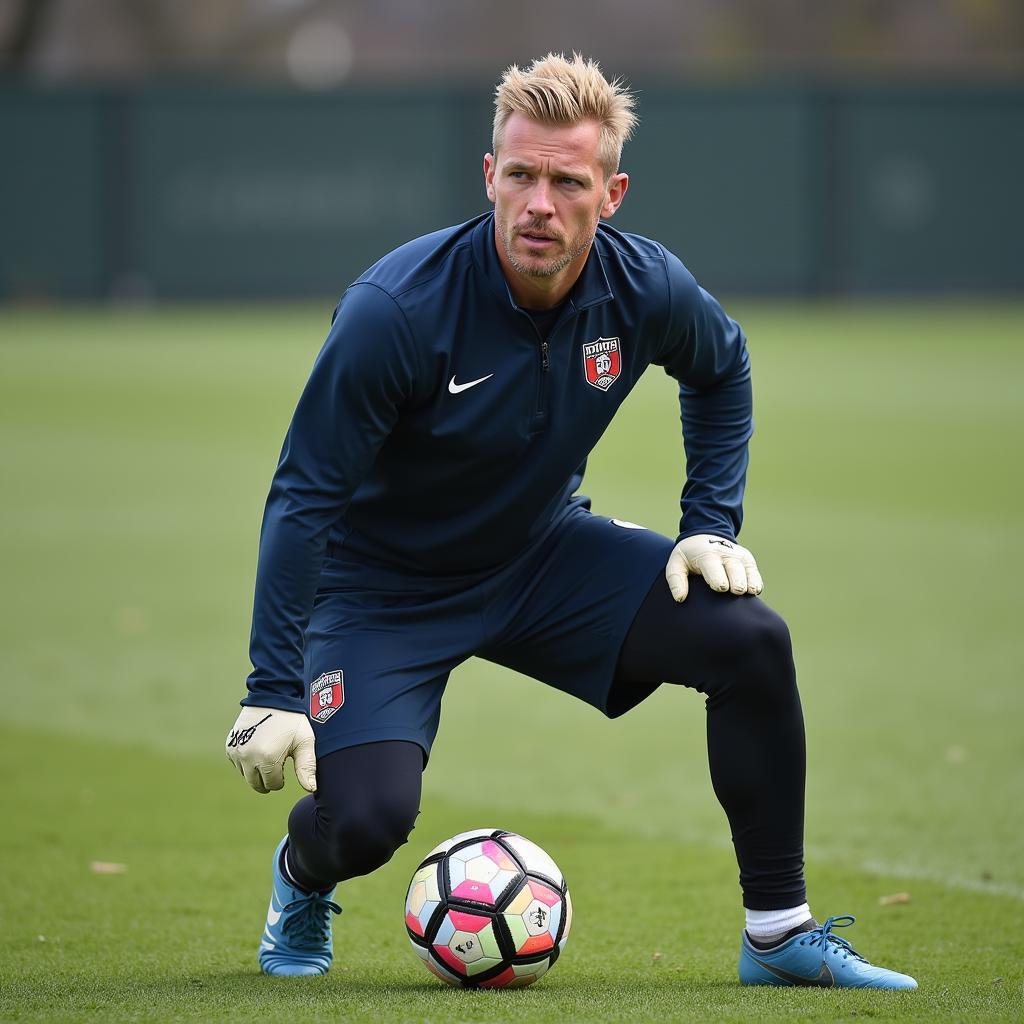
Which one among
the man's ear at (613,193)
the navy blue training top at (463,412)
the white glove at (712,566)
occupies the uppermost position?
the man's ear at (613,193)

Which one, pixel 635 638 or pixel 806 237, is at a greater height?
pixel 806 237

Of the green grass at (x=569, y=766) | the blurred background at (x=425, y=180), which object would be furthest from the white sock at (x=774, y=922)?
the blurred background at (x=425, y=180)

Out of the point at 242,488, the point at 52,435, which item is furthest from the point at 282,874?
the point at 52,435

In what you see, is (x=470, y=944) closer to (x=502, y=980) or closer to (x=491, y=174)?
(x=502, y=980)

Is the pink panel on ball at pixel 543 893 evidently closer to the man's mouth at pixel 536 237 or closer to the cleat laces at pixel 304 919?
the cleat laces at pixel 304 919

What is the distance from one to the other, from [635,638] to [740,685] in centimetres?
35

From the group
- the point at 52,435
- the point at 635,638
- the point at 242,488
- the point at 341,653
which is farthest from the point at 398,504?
the point at 52,435

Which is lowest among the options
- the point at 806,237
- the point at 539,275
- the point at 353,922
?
the point at 353,922

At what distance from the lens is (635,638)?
15.2ft

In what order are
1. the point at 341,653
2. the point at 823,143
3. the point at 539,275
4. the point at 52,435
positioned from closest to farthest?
the point at 539,275
the point at 341,653
the point at 52,435
the point at 823,143

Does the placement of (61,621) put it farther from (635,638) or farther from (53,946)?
(635,638)

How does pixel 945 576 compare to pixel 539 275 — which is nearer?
pixel 539 275

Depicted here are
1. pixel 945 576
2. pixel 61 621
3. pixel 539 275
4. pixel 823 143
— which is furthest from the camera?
pixel 823 143

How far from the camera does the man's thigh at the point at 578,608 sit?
469 cm
